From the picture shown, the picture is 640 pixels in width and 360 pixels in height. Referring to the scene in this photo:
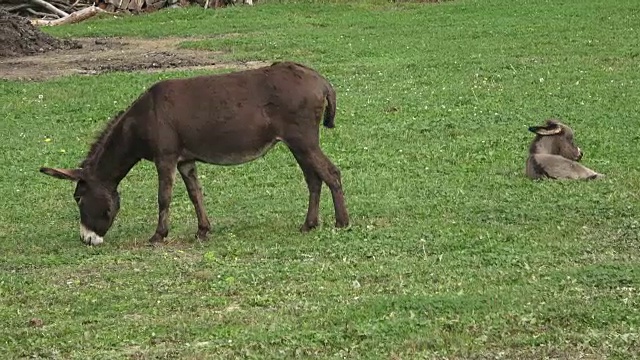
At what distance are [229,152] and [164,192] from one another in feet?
2.35

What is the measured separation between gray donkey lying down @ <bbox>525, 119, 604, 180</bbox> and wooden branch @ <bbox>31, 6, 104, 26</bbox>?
19919mm

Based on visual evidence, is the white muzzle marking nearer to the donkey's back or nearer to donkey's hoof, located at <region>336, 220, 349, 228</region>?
the donkey's back

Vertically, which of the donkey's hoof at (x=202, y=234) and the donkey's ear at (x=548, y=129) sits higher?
the donkey's ear at (x=548, y=129)

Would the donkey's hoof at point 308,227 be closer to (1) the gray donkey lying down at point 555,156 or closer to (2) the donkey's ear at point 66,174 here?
(2) the donkey's ear at point 66,174

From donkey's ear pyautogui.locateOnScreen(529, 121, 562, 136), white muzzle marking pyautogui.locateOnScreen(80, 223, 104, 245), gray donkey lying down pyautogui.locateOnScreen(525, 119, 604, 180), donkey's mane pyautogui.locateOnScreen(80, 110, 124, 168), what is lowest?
white muzzle marking pyautogui.locateOnScreen(80, 223, 104, 245)

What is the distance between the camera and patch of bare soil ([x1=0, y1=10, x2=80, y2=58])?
79.8ft

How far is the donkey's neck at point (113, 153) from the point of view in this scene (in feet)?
37.7

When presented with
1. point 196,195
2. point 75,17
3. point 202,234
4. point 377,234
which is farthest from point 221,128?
point 75,17

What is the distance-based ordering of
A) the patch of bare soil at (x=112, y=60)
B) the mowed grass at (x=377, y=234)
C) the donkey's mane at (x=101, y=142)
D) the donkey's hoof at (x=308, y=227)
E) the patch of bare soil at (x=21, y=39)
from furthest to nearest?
the patch of bare soil at (x=21, y=39)
the patch of bare soil at (x=112, y=60)
the donkey's mane at (x=101, y=142)
the donkey's hoof at (x=308, y=227)
the mowed grass at (x=377, y=234)

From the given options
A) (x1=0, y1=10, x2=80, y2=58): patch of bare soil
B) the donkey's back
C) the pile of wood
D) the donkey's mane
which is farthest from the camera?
the pile of wood

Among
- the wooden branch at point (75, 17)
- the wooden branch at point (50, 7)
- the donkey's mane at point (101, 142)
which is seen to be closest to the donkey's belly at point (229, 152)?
the donkey's mane at point (101, 142)

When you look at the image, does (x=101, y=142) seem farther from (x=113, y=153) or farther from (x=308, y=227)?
(x=308, y=227)

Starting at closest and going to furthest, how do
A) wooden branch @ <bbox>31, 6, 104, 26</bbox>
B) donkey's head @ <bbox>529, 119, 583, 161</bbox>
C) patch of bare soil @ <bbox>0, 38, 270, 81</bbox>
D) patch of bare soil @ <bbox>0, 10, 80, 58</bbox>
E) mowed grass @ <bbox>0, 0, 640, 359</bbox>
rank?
mowed grass @ <bbox>0, 0, 640, 359</bbox>, donkey's head @ <bbox>529, 119, 583, 161</bbox>, patch of bare soil @ <bbox>0, 38, 270, 81</bbox>, patch of bare soil @ <bbox>0, 10, 80, 58</bbox>, wooden branch @ <bbox>31, 6, 104, 26</bbox>

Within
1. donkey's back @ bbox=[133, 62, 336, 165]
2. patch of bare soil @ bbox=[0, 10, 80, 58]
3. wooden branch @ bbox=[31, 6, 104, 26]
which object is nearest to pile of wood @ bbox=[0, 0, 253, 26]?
wooden branch @ bbox=[31, 6, 104, 26]
